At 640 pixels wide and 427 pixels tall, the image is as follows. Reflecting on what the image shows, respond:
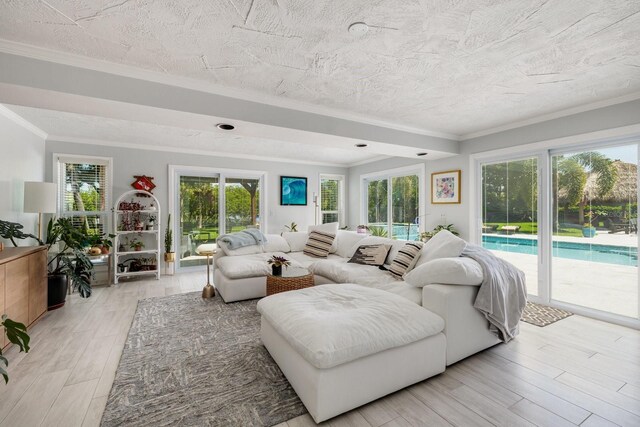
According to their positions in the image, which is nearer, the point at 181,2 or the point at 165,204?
the point at 181,2

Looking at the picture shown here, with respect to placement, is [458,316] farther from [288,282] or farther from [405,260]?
[288,282]

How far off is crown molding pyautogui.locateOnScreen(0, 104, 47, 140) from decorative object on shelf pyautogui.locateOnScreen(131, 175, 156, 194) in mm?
1303

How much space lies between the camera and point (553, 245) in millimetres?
3701

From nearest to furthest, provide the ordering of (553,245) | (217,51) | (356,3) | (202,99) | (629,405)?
(356,3) < (629,405) < (217,51) < (202,99) < (553,245)

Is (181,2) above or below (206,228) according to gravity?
above

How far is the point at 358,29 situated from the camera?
186cm

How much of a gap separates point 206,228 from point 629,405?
19.4 ft

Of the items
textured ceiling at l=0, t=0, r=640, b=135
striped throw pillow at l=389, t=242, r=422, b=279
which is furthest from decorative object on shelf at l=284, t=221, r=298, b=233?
textured ceiling at l=0, t=0, r=640, b=135

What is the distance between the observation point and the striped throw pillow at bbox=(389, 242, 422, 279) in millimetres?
3104

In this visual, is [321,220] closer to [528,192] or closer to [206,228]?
[206,228]

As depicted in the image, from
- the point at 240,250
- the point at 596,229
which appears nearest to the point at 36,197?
the point at 240,250

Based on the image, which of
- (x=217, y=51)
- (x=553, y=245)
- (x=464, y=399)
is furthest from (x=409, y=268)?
(x=217, y=51)

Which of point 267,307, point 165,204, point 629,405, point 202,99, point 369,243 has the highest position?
point 202,99

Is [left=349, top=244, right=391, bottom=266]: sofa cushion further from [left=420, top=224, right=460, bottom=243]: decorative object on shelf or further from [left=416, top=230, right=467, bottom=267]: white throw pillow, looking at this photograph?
Answer: [left=420, top=224, right=460, bottom=243]: decorative object on shelf
